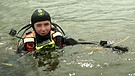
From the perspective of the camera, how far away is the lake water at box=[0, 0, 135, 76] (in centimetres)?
559

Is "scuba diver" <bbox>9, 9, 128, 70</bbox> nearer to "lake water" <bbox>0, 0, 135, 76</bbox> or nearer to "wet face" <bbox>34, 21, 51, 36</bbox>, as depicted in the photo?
"wet face" <bbox>34, 21, 51, 36</bbox>

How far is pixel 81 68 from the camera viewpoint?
18.5 ft

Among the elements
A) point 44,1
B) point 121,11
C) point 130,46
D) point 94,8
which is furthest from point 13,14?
point 130,46

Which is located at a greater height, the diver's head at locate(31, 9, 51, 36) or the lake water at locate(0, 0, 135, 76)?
the diver's head at locate(31, 9, 51, 36)

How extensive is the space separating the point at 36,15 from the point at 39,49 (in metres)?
0.81

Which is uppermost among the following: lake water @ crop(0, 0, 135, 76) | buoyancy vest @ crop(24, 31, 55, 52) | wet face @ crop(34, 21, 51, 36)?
wet face @ crop(34, 21, 51, 36)

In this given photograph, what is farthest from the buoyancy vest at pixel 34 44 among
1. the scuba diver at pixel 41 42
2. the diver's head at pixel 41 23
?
the diver's head at pixel 41 23

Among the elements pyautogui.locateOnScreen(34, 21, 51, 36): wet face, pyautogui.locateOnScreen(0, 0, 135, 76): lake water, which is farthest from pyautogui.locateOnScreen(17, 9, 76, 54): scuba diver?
pyautogui.locateOnScreen(0, 0, 135, 76): lake water

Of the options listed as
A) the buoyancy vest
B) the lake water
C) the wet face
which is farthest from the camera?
the buoyancy vest

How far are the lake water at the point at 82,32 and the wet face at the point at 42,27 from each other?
67 cm

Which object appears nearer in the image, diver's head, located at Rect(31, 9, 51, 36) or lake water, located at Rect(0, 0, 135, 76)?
lake water, located at Rect(0, 0, 135, 76)

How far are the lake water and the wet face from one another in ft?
2.21

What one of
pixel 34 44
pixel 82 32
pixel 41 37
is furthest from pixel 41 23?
pixel 82 32

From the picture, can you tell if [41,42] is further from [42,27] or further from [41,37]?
[42,27]
